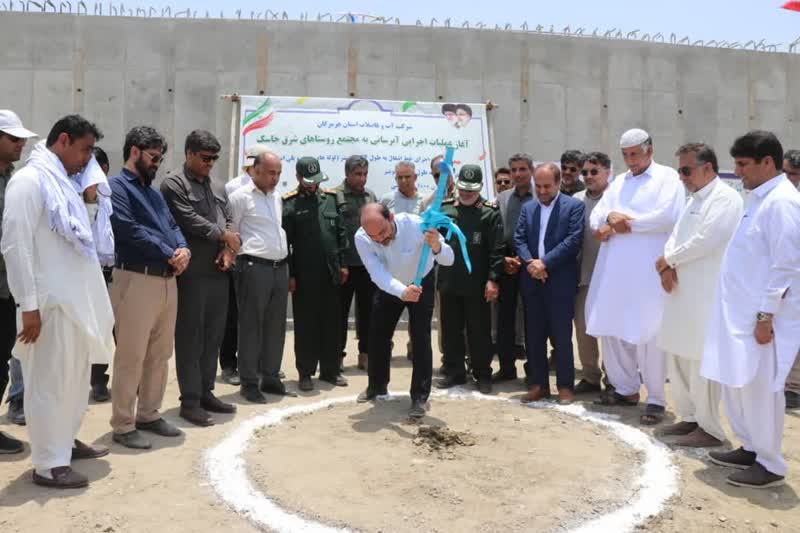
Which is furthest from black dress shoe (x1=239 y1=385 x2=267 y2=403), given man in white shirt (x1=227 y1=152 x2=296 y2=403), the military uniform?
the military uniform

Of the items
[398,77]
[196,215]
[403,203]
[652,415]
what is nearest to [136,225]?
[196,215]

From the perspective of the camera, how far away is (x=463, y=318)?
20.9 feet

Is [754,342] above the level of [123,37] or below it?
below

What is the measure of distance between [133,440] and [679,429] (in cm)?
373

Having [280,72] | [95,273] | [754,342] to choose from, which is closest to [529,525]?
[754,342]

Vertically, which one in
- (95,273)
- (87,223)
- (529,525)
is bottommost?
(529,525)

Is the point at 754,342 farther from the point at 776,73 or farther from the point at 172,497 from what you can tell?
the point at 776,73

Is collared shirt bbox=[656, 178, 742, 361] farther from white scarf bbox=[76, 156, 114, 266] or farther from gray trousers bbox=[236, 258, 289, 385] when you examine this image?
white scarf bbox=[76, 156, 114, 266]

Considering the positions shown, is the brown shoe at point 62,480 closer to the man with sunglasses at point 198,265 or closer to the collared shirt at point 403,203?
the man with sunglasses at point 198,265

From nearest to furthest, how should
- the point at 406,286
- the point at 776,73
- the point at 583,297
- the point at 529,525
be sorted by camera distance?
the point at 529,525, the point at 406,286, the point at 583,297, the point at 776,73

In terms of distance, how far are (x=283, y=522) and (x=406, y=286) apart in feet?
7.30

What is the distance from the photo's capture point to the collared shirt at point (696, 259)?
187 inches

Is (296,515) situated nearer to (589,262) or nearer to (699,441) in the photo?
(699,441)

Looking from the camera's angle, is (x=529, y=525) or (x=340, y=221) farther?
(x=340, y=221)
